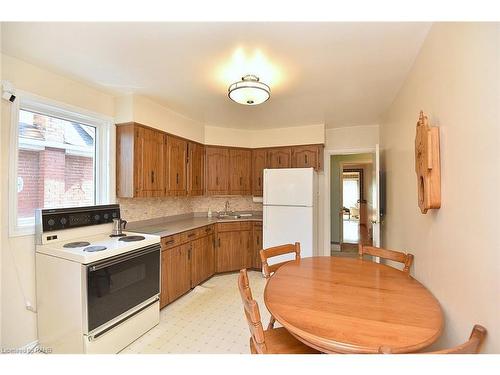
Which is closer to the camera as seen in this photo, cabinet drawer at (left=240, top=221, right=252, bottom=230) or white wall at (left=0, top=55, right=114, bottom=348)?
white wall at (left=0, top=55, right=114, bottom=348)

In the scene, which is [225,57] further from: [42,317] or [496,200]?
[42,317]

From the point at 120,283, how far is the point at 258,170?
2706 millimetres

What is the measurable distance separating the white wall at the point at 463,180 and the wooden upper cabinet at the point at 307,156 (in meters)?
2.00

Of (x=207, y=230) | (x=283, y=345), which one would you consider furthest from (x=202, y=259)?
(x=283, y=345)

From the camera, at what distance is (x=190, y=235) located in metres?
3.03

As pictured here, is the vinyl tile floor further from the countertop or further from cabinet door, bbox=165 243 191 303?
the countertop

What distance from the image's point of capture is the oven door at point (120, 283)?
1.73 metres

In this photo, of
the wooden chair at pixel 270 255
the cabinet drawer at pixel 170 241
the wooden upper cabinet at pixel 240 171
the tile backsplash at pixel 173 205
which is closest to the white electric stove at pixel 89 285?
the cabinet drawer at pixel 170 241

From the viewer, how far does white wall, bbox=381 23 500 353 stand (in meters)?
0.85

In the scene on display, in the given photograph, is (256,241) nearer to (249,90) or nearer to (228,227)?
(228,227)

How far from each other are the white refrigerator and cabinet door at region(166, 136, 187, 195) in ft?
3.95

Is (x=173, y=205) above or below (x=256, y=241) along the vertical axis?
above

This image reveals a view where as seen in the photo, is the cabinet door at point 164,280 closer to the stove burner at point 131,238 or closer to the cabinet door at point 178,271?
the cabinet door at point 178,271

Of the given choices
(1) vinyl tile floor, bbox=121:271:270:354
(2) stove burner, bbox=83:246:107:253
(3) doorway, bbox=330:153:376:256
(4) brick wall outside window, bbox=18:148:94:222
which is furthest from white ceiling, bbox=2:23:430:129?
(1) vinyl tile floor, bbox=121:271:270:354
